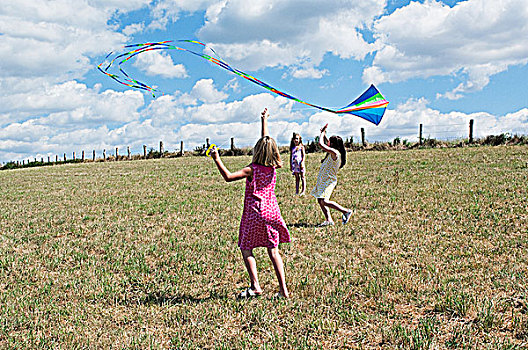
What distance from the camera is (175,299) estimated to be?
5953 mm

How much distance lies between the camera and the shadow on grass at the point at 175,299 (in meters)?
5.84

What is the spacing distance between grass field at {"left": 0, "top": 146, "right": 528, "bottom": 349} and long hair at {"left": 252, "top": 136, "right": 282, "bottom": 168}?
181 cm

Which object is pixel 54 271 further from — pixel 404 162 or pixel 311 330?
pixel 404 162

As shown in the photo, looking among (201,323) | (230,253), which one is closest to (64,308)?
(201,323)

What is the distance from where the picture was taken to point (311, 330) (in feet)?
16.0

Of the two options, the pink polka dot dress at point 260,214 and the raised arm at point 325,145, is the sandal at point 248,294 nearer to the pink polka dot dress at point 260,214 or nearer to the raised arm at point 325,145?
the pink polka dot dress at point 260,214

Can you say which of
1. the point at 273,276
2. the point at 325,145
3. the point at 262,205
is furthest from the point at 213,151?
the point at 325,145

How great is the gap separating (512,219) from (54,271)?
950cm

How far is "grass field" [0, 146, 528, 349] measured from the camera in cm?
489

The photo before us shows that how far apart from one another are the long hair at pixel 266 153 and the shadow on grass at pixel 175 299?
78.4 inches

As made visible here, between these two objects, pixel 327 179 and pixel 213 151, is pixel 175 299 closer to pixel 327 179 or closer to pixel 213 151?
pixel 213 151

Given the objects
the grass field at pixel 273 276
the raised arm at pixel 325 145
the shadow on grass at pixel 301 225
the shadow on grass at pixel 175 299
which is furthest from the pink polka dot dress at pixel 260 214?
the shadow on grass at pixel 301 225

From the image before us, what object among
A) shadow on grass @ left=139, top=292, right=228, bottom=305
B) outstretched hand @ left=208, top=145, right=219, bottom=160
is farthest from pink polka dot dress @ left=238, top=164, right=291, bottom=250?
shadow on grass @ left=139, top=292, right=228, bottom=305

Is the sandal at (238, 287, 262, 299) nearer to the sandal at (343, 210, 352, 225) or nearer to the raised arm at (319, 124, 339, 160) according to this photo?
the raised arm at (319, 124, 339, 160)
